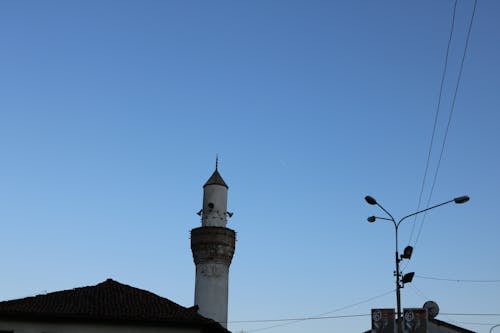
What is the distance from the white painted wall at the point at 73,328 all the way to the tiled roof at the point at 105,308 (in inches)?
11.7

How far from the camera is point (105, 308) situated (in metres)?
29.3

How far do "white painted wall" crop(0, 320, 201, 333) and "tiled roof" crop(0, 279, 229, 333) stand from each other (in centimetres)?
30

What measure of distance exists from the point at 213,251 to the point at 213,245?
1.38 ft

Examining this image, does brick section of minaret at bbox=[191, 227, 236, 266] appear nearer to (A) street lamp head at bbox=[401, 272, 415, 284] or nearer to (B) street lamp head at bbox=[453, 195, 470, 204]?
(A) street lamp head at bbox=[401, 272, 415, 284]

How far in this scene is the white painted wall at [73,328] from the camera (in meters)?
28.5

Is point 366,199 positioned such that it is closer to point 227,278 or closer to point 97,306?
point 97,306

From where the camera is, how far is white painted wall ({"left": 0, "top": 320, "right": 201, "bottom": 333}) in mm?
28469

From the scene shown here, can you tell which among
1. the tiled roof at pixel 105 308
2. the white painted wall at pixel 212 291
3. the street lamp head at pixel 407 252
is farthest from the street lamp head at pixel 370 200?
the white painted wall at pixel 212 291

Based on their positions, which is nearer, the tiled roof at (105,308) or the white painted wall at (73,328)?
the tiled roof at (105,308)

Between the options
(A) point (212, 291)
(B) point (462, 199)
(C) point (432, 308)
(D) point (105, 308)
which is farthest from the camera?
(A) point (212, 291)

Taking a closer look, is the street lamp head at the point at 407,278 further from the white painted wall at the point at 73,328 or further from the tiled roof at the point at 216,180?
the tiled roof at the point at 216,180

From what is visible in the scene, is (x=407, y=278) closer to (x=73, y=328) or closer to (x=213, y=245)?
(x=73, y=328)

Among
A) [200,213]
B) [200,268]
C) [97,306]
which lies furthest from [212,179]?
[97,306]

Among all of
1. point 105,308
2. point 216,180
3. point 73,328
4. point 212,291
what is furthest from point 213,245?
point 73,328
